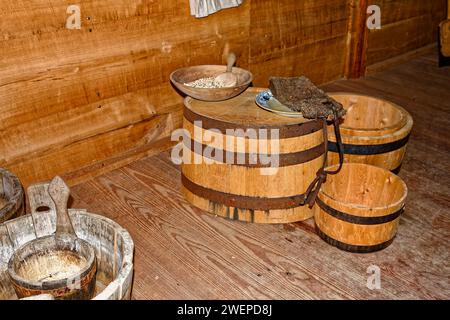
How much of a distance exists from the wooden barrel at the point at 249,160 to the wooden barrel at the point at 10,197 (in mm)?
1163

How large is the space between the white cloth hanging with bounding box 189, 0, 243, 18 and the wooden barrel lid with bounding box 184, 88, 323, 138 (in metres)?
1.02

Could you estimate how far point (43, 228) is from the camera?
261cm

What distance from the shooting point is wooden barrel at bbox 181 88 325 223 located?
10.0 feet

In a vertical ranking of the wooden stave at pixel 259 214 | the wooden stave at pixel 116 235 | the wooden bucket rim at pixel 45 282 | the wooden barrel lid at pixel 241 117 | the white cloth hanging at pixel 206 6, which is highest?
the white cloth hanging at pixel 206 6

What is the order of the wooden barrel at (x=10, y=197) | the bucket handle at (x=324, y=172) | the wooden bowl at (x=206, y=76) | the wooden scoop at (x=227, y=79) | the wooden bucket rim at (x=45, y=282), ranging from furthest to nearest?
the wooden scoop at (x=227, y=79)
the wooden bowl at (x=206, y=76)
the bucket handle at (x=324, y=172)
the wooden barrel at (x=10, y=197)
the wooden bucket rim at (x=45, y=282)

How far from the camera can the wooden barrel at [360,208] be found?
2.87 m

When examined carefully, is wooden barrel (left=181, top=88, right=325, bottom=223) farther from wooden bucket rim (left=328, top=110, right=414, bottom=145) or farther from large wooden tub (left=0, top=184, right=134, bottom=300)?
large wooden tub (left=0, top=184, right=134, bottom=300)

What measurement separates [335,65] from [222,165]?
343 centimetres

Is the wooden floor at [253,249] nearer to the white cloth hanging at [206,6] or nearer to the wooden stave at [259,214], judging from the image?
the wooden stave at [259,214]

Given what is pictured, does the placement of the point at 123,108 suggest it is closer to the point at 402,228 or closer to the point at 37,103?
the point at 37,103

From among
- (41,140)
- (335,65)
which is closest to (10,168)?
(41,140)

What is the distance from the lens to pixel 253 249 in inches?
122

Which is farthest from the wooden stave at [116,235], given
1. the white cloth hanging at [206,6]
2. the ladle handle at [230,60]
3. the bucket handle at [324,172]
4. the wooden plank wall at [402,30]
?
the wooden plank wall at [402,30]

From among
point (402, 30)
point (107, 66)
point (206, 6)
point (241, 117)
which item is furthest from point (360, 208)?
point (402, 30)
